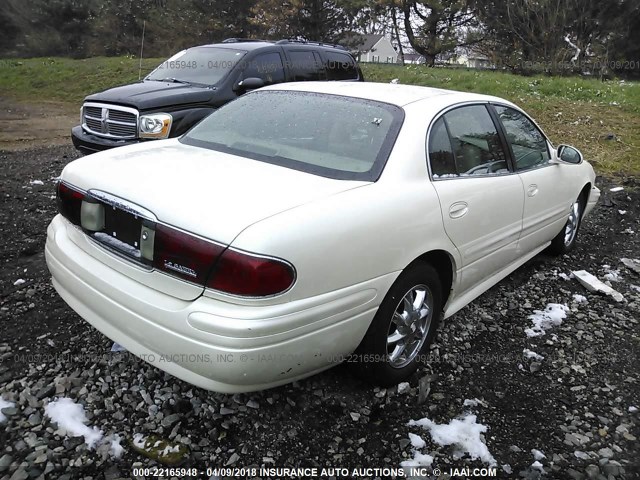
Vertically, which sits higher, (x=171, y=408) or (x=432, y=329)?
(x=432, y=329)

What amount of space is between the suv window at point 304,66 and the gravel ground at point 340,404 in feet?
16.1

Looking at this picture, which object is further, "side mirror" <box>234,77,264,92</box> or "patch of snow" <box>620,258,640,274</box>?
"side mirror" <box>234,77,264,92</box>

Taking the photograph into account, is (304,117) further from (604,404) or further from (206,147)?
(604,404)

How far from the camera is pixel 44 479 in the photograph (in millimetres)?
2039

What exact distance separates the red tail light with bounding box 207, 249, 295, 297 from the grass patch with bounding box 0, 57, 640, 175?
8.00 meters

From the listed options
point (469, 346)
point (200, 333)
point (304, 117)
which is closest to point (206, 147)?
point (304, 117)

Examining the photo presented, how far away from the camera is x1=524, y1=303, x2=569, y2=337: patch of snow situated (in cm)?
350

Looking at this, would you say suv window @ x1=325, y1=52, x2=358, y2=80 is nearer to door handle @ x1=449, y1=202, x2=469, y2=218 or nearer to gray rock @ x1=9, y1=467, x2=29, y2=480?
door handle @ x1=449, y1=202, x2=469, y2=218

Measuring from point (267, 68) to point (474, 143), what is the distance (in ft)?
15.0

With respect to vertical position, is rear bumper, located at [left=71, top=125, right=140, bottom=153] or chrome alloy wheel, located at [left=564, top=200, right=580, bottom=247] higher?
chrome alloy wheel, located at [left=564, top=200, right=580, bottom=247]

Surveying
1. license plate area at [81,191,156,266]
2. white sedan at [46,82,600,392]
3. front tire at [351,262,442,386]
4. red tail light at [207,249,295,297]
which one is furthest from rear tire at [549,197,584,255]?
license plate area at [81,191,156,266]

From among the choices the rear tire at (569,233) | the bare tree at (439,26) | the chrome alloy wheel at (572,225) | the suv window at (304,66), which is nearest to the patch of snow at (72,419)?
the rear tire at (569,233)

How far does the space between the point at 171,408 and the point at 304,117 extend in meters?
1.74

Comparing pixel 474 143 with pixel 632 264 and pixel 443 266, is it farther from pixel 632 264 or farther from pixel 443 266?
pixel 632 264
